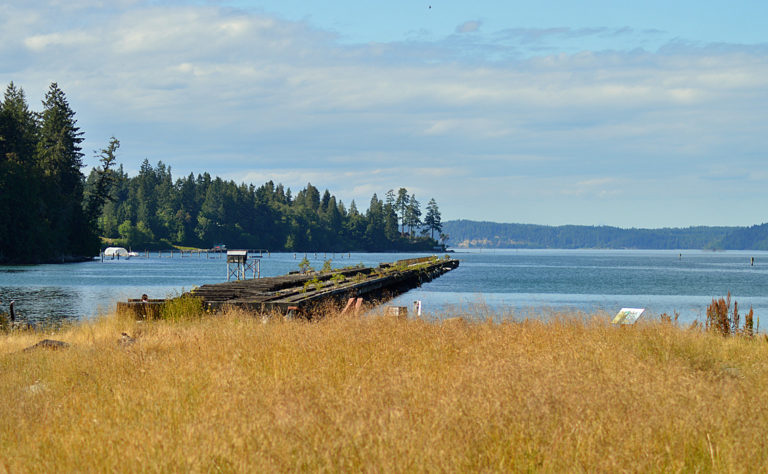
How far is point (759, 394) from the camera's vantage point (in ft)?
23.9

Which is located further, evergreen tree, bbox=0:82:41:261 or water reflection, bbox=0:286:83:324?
evergreen tree, bbox=0:82:41:261

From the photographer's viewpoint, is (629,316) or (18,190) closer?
(629,316)

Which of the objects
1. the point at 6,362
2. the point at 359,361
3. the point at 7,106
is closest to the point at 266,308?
the point at 6,362

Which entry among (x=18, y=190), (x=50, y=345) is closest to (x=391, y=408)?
(x=50, y=345)

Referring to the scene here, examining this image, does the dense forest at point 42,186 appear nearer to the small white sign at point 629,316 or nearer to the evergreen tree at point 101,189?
the evergreen tree at point 101,189

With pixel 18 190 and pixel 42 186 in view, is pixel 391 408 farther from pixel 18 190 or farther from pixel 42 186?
pixel 42 186

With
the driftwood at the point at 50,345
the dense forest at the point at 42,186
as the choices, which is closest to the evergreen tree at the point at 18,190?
the dense forest at the point at 42,186

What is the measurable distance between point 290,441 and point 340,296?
2350 centimetres

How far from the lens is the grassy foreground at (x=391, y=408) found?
5.18 metres

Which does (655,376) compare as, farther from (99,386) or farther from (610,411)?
(99,386)

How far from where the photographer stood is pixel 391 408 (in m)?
6.18

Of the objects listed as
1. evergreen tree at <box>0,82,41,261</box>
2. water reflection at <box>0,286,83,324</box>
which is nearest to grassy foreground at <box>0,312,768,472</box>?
water reflection at <box>0,286,83,324</box>

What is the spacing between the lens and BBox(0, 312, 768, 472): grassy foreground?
17.0 ft

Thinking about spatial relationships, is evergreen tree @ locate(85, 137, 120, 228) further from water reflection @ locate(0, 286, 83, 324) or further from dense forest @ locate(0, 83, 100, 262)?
water reflection @ locate(0, 286, 83, 324)
